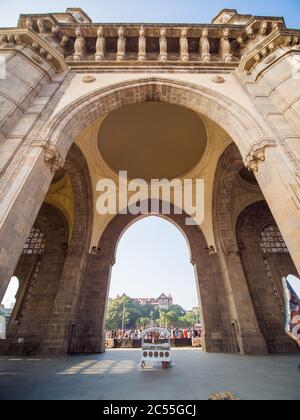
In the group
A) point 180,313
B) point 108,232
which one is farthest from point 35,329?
point 180,313

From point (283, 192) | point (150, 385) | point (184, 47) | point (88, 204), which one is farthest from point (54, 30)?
point (150, 385)

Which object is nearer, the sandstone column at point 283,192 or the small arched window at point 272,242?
the sandstone column at point 283,192

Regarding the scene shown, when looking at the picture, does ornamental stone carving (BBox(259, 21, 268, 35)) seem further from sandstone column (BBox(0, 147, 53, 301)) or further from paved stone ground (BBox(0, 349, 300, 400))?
paved stone ground (BBox(0, 349, 300, 400))

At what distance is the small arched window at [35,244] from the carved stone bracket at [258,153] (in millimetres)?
9967

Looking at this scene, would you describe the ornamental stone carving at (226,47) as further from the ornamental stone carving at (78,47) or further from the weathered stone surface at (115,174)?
the ornamental stone carving at (78,47)

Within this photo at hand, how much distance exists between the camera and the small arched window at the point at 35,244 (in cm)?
1061

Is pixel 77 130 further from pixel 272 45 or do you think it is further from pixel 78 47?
pixel 272 45

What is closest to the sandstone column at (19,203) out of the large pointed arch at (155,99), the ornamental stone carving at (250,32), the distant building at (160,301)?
the large pointed arch at (155,99)

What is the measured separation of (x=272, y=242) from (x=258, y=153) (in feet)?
24.7

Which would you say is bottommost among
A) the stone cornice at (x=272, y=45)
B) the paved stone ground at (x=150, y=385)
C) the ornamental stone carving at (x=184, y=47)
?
the paved stone ground at (x=150, y=385)

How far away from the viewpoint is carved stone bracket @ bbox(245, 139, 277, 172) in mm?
4990

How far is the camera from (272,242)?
10.9 meters

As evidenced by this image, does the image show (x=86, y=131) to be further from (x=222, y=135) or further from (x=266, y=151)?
(x=266, y=151)

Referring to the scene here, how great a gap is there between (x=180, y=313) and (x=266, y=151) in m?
78.6
